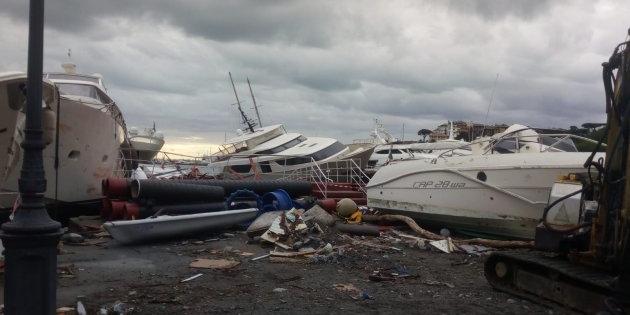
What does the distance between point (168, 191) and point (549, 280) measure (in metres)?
6.62

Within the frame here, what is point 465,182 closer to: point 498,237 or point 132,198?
point 498,237

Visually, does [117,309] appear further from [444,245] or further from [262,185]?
[262,185]

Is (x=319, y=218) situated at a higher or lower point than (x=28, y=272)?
lower

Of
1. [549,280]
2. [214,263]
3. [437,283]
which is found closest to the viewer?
[549,280]

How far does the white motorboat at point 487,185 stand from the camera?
961 centimetres

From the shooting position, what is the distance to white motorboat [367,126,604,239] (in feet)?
31.5

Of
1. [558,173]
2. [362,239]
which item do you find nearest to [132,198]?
[362,239]

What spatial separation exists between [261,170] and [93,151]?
10.9 metres

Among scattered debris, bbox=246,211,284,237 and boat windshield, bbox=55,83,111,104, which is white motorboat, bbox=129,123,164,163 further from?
scattered debris, bbox=246,211,284,237

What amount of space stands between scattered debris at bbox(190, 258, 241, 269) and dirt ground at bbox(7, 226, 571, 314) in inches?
5.1

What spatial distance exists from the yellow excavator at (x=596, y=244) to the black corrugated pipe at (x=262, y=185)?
7.40 metres

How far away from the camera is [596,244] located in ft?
17.4

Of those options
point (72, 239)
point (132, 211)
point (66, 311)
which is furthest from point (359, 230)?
point (66, 311)

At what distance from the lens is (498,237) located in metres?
10.4
